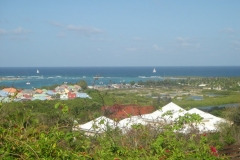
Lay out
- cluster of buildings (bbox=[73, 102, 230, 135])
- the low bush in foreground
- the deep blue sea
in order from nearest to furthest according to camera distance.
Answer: the low bush in foreground
cluster of buildings (bbox=[73, 102, 230, 135])
the deep blue sea

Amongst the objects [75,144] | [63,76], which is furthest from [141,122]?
[63,76]

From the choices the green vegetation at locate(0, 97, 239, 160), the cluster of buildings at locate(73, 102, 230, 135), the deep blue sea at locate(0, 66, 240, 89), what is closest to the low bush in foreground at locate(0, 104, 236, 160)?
the green vegetation at locate(0, 97, 239, 160)

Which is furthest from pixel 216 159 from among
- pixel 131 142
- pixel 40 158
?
pixel 40 158

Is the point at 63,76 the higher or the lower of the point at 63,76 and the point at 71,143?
the lower

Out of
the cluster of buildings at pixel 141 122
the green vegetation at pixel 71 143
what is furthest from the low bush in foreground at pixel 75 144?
the cluster of buildings at pixel 141 122

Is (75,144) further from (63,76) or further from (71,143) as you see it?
(63,76)

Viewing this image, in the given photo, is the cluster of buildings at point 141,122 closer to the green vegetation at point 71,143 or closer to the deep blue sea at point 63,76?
the green vegetation at point 71,143

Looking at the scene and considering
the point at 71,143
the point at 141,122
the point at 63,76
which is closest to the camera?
the point at 71,143

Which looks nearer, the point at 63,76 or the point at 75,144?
the point at 75,144

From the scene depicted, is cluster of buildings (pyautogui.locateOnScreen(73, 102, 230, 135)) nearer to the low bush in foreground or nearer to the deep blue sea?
the low bush in foreground

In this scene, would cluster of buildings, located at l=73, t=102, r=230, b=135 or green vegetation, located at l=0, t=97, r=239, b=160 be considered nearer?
green vegetation, located at l=0, t=97, r=239, b=160

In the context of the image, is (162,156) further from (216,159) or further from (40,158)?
(40,158)
